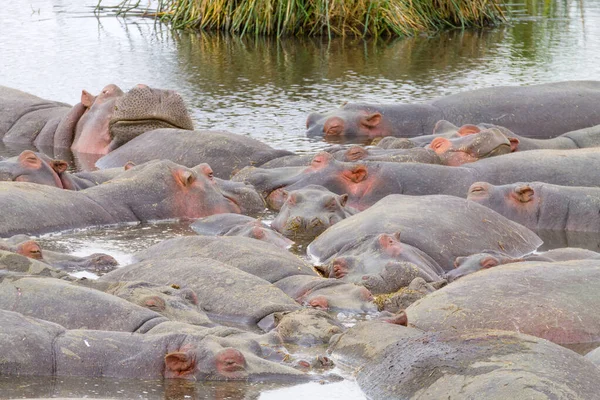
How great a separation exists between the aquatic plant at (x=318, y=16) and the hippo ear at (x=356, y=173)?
879cm

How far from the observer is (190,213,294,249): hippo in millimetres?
6926

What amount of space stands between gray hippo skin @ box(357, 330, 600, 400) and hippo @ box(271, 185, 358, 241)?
2936 millimetres

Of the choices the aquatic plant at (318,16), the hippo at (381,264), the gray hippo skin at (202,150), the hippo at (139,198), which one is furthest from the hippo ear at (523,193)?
the aquatic plant at (318,16)

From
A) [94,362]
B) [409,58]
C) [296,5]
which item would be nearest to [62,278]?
[94,362]

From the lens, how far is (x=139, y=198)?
8.00 meters

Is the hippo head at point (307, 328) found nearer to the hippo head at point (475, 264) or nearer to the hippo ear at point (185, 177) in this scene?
the hippo head at point (475, 264)

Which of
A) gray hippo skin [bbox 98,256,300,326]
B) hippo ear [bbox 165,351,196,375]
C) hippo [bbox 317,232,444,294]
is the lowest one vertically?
hippo [bbox 317,232,444,294]

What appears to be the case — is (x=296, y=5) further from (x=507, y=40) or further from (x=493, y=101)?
(x=493, y=101)

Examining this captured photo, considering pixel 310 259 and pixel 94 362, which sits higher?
pixel 94 362

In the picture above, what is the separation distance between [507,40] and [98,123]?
875cm

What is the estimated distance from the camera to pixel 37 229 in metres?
7.30

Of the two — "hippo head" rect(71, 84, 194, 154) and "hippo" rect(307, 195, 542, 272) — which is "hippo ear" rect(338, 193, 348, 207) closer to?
"hippo" rect(307, 195, 542, 272)

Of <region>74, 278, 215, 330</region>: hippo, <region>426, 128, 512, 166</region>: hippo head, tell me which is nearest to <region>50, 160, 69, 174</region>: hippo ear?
<region>426, 128, 512, 166</region>: hippo head

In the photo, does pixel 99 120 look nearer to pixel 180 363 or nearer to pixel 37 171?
pixel 37 171
